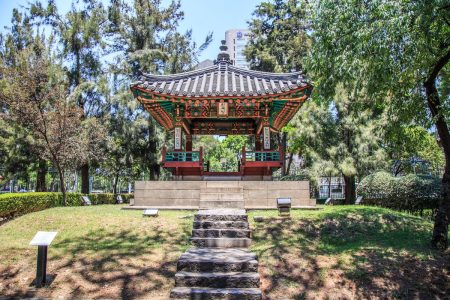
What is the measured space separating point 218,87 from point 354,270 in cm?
960

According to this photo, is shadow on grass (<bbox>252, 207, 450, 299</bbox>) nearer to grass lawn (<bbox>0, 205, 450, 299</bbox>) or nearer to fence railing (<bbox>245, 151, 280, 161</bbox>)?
grass lawn (<bbox>0, 205, 450, 299</bbox>)

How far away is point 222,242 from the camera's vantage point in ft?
27.2

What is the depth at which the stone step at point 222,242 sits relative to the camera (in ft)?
27.0

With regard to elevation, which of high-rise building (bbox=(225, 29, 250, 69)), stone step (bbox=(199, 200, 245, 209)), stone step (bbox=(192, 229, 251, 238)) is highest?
high-rise building (bbox=(225, 29, 250, 69))

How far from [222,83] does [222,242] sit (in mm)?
8367

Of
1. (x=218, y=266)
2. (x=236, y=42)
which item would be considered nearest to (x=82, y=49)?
(x=218, y=266)

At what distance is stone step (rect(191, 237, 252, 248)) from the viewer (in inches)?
324

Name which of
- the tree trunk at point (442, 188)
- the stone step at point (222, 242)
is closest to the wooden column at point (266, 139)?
the stone step at point (222, 242)

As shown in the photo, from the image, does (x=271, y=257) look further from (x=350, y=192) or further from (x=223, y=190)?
(x=350, y=192)

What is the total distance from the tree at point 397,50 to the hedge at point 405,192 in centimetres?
504

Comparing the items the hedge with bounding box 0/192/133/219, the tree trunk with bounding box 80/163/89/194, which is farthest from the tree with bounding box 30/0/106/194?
the hedge with bounding box 0/192/133/219

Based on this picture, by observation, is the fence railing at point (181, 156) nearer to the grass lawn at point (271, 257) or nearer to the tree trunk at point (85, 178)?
the grass lawn at point (271, 257)

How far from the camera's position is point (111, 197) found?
A: 82.2 ft

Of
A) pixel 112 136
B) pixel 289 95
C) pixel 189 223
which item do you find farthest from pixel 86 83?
pixel 189 223
